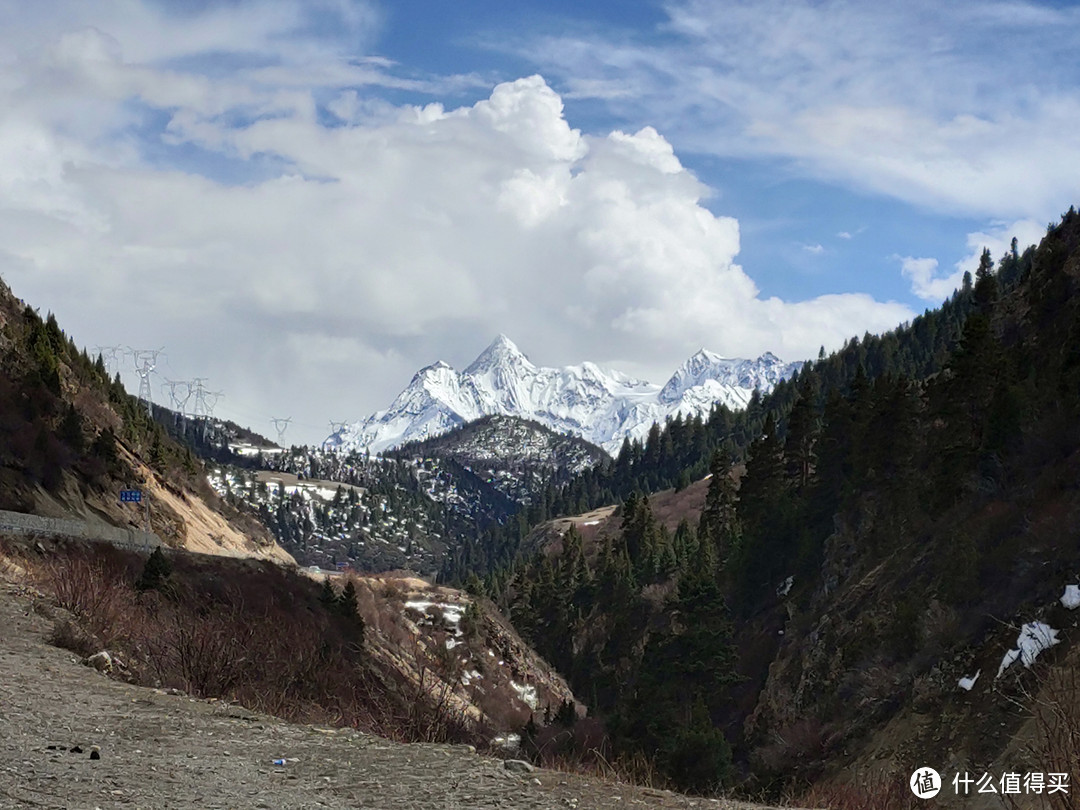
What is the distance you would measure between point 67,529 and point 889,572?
42.5 metres

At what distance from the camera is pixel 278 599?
175 ft

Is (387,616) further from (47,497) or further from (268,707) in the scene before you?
(268,707)

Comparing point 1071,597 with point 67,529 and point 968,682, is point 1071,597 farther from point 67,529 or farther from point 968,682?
point 67,529

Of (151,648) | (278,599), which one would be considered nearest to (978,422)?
(278,599)

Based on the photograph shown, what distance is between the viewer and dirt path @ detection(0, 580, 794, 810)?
26.3 feet

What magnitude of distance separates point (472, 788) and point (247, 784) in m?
2.07

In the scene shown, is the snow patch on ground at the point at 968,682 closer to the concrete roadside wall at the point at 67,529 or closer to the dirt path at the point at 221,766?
the dirt path at the point at 221,766

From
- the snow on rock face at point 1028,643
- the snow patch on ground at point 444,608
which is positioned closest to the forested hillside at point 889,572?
the snow on rock face at point 1028,643

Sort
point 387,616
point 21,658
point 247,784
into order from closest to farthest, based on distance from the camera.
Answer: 1. point 247,784
2. point 21,658
3. point 387,616

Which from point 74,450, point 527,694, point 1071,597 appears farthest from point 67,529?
point 527,694

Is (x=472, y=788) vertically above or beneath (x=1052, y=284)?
beneath

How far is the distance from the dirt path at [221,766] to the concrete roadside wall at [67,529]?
32.2m

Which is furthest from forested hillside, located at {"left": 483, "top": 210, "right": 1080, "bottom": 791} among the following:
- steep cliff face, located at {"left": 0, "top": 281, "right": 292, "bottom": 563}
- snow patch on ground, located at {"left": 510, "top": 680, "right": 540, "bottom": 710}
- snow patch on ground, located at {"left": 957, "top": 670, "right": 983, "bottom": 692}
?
steep cliff face, located at {"left": 0, "top": 281, "right": 292, "bottom": 563}

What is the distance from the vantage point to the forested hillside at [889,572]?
36188mm
